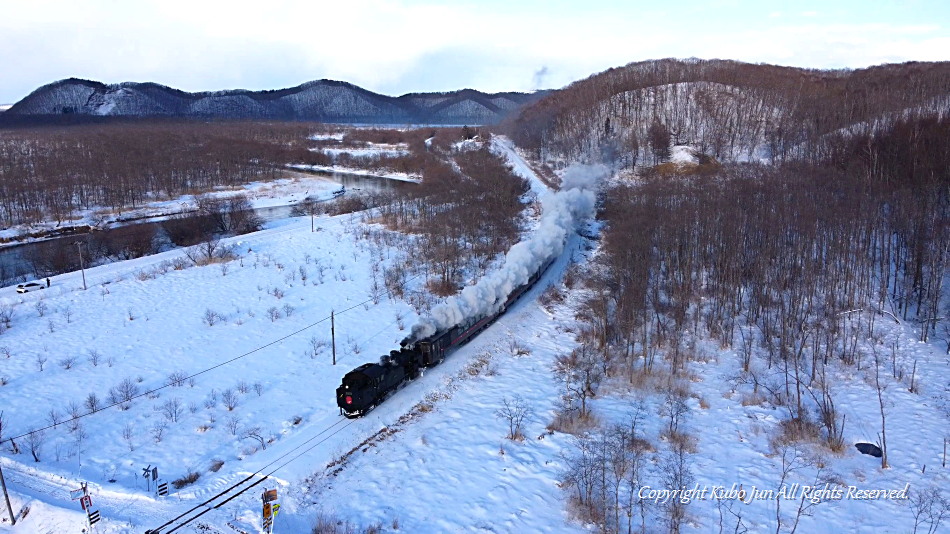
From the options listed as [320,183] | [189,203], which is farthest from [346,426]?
[320,183]

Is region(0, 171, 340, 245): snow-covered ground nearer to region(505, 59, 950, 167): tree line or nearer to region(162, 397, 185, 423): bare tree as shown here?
region(505, 59, 950, 167): tree line

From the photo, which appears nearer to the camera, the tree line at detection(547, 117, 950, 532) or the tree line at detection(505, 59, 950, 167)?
the tree line at detection(547, 117, 950, 532)

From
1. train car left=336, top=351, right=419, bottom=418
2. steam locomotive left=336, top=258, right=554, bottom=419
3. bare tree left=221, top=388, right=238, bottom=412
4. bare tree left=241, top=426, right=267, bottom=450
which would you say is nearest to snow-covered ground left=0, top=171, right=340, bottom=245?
bare tree left=221, top=388, right=238, bottom=412

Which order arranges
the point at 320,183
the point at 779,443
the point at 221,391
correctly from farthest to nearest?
the point at 320,183, the point at 221,391, the point at 779,443

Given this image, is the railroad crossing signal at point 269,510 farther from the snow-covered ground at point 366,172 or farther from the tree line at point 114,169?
the snow-covered ground at point 366,172

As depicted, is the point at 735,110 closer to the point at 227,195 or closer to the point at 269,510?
the point at 227,195

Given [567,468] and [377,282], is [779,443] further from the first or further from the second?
[377,282]

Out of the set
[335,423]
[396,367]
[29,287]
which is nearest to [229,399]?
[335,423]
